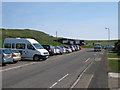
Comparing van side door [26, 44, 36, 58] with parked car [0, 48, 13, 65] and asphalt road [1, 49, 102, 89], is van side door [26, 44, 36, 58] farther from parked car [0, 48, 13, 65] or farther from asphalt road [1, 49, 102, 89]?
asphalt road [1, 49, 102, 89]

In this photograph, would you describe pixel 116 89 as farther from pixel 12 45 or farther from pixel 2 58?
pixel 12 45

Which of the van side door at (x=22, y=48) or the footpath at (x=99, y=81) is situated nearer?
the footpath at (x=99, y=81)

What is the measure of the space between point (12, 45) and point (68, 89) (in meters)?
15.4

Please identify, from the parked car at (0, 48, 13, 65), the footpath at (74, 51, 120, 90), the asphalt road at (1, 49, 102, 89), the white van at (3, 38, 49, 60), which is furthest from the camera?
the white van at (3, 38, 49, 60)

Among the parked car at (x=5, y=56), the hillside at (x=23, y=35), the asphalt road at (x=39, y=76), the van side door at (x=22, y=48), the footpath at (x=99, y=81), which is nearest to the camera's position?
the footpath at (x=99, y=81)

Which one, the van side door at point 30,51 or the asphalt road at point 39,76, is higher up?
the van side door at point 30,51

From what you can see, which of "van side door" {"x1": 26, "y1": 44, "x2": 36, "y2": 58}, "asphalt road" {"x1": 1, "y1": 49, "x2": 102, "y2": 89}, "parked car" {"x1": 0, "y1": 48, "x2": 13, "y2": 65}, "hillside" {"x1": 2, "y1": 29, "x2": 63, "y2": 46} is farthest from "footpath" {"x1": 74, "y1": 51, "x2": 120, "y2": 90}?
"hillside" {"x1": 2, "y1": 29, "x2": 63, "y2": 46}

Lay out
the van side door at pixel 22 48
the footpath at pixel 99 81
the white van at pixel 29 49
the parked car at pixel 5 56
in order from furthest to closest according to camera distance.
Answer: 1. the van side door at pixel 22 48
2. the white van at pixel 29 49
3. the parked car at pixel 5 56
4. the footpath at pixel 99 81

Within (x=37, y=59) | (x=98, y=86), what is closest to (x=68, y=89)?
(x=98, y=86)

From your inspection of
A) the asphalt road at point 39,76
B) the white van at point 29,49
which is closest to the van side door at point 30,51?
the white van at point 29,49

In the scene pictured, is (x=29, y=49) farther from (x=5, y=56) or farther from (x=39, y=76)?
(x=39, y=76)

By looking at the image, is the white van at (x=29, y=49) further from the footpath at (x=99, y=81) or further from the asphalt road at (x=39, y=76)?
the footpath at (x=99, y=81)

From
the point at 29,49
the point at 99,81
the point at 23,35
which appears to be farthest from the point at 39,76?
the point at 23,35

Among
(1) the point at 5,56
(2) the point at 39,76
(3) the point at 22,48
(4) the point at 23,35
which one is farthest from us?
(4) the point at 23,35
